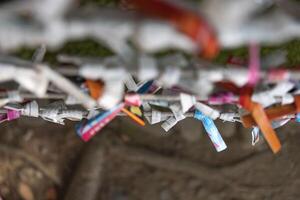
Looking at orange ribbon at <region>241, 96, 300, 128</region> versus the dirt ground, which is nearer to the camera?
orange ribbon at <region>241, 96, 300, 128</region>

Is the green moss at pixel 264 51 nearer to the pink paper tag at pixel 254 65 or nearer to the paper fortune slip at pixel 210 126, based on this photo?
the pink paper tag at pixel 254 65

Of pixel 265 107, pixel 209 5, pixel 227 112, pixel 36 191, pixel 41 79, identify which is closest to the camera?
pixel 209 5

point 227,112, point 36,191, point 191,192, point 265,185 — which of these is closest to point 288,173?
point 265,185

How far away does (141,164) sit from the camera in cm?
183

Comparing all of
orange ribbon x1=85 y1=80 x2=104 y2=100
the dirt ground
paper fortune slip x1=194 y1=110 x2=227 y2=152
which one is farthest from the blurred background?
orange ribbon x1=85 y1=80 x2=104 y2=100

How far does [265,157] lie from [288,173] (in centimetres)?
7

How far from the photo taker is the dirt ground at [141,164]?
1791mm

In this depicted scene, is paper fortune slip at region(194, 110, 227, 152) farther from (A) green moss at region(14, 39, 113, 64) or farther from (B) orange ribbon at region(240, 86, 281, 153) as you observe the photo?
(A) green moss at region(14, 39, 113, 64)

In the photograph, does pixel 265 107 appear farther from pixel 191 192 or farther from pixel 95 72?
pixel 191 192

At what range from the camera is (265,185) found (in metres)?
1.85

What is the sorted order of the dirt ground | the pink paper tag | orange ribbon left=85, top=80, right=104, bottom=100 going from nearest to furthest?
1. the pink paper tag
2. orange ribbon left=85, top=80, right=104, bottom=100
3. the dirt ground

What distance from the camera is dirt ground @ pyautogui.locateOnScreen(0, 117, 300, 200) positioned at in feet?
5.88

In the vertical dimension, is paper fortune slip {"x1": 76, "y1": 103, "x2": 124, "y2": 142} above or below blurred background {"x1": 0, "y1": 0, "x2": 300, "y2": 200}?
above

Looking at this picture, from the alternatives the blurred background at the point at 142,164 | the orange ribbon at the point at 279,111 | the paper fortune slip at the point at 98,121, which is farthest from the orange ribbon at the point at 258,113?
the blurred background at the point at 142,164
